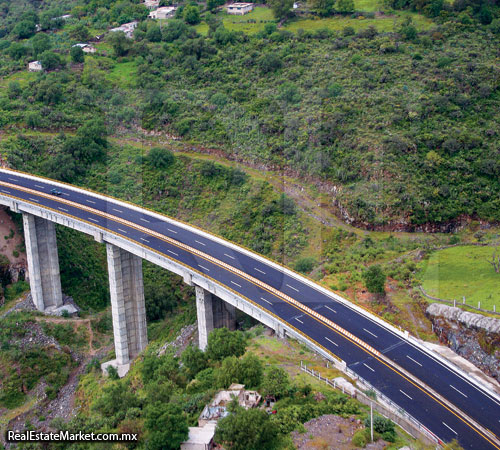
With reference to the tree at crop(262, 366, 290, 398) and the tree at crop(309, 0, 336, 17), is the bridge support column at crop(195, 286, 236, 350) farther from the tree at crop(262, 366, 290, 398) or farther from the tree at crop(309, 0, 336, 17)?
the tree at crop(309, 0, 336, 17)

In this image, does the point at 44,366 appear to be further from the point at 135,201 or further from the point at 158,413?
the point at 158,413

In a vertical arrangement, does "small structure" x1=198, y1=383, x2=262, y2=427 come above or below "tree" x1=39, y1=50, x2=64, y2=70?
below

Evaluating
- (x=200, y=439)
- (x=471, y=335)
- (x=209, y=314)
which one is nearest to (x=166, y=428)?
(x=200, y=439)

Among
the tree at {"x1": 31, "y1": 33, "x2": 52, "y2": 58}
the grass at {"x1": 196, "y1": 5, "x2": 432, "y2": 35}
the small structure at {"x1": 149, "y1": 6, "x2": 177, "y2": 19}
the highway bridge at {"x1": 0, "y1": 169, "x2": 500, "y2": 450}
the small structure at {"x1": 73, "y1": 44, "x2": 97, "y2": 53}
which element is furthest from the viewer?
the small structure at {"x1": 149, "y1": 6, "x2": 177, "y2": 19}

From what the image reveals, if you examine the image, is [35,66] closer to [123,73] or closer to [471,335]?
[123,73]

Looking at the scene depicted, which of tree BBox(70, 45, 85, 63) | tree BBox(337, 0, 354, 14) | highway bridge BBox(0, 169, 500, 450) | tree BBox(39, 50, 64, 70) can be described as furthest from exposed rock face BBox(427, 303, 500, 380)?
tree BBox(39, 50, 64, 70)
